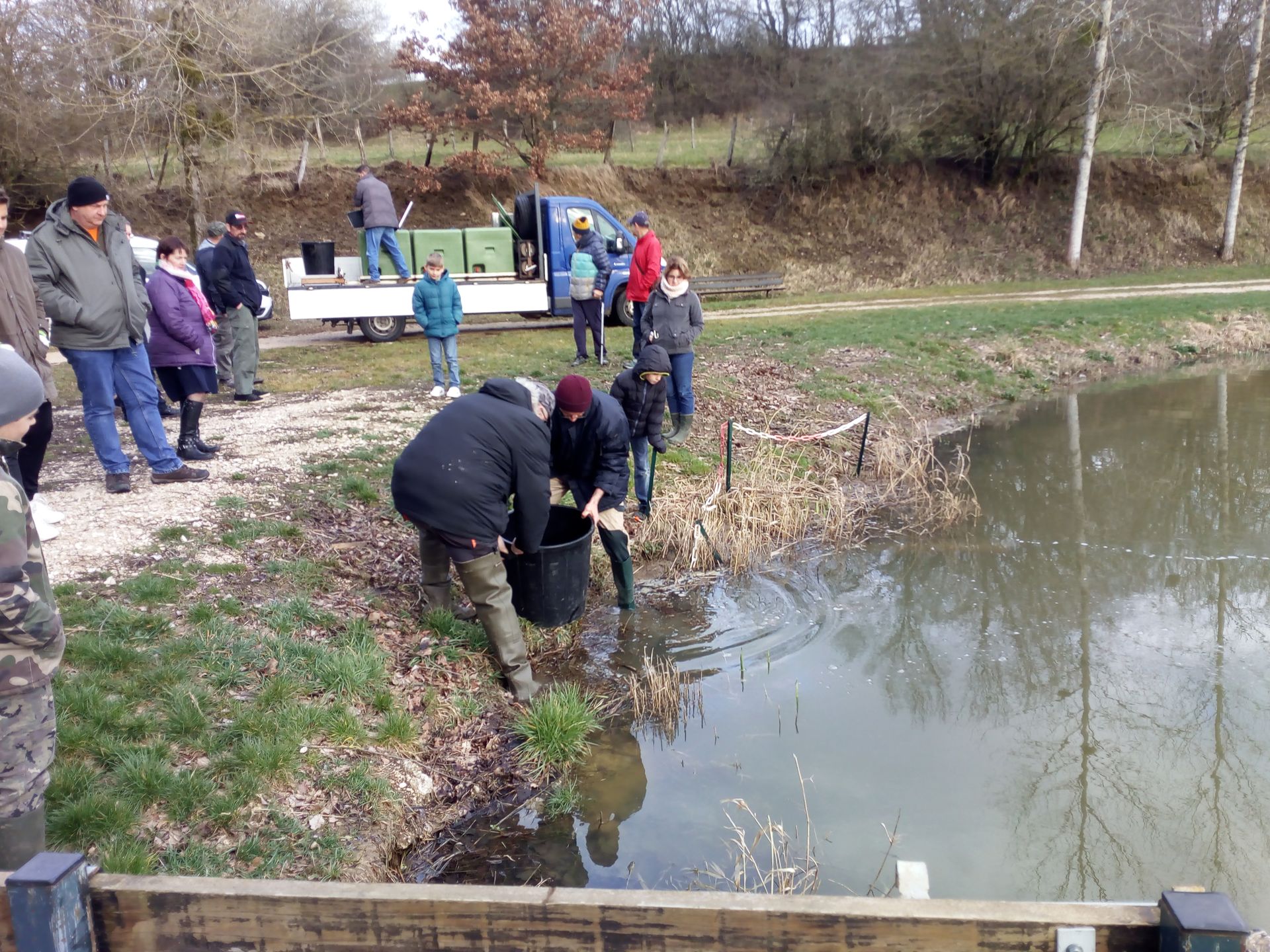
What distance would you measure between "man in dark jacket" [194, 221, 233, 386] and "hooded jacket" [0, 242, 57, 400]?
13.1 feet

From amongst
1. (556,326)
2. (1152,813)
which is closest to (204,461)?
(1152,813)

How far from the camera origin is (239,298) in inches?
418

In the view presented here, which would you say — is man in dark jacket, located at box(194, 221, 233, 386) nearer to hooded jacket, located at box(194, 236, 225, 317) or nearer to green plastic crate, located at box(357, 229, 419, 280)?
hooded jacket, located at box(194, 236, 225, 317)

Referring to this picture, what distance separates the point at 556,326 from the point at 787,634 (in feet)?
38.7

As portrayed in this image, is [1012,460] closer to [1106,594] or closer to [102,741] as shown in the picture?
[1106,594]

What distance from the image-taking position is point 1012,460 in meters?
11.5

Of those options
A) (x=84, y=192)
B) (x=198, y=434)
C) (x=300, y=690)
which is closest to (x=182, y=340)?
(x=198, y=434)

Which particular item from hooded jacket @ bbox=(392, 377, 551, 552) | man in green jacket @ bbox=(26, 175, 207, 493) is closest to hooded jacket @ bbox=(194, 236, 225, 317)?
man in green jacket @ bbox=(26, 175, 207, 493)

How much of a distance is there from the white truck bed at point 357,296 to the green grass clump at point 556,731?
32.5 feet

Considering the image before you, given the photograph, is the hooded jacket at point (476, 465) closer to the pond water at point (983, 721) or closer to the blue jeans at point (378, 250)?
the pond water at point (983, 721)

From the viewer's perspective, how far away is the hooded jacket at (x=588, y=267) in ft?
42.0

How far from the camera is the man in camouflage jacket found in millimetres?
2834

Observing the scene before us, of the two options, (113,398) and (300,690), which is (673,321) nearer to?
(113,398)

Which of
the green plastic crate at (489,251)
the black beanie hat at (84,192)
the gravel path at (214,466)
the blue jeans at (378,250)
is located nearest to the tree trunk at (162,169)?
the blue jeans at (378,250)
